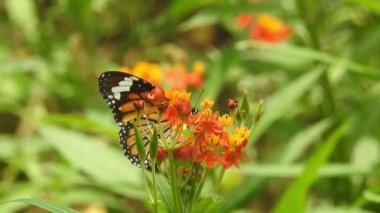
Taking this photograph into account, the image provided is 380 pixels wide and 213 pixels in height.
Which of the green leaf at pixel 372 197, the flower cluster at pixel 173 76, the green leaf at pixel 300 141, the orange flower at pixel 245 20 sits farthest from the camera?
the orange flower at pixel 245 20

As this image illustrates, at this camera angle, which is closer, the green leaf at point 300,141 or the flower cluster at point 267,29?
the green leaf at point 300,141

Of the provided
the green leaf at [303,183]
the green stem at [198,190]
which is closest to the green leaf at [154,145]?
the green stem at [198,190]

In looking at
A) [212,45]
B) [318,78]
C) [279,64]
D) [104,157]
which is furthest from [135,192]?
[212,45]

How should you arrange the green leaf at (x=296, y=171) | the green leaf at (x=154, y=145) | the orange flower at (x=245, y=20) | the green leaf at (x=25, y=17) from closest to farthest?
the green leaf at (x=154, y=145) < the green leaf at (x=296, y=171) < the green leaf at (x=25, y=17) < the orange flower at (x=245, y=20)

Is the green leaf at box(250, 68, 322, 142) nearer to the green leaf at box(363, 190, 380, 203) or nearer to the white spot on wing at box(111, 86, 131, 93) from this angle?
the green leaf at box(363, 190, 380, 203)

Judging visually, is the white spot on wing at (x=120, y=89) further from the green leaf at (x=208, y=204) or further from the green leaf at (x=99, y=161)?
the green leaf at (x=99, y=161)

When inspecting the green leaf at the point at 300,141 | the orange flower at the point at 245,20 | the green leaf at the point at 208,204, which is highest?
the orange flower at the point at 245,20

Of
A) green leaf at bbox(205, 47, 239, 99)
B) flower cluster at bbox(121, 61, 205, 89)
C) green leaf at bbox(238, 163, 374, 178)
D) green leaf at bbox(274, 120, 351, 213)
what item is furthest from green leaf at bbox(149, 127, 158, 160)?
flower cluster at bbox(121, 61, 205, 89)

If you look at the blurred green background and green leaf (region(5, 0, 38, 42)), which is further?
green leaf (region(5, 0, 38, 42))
